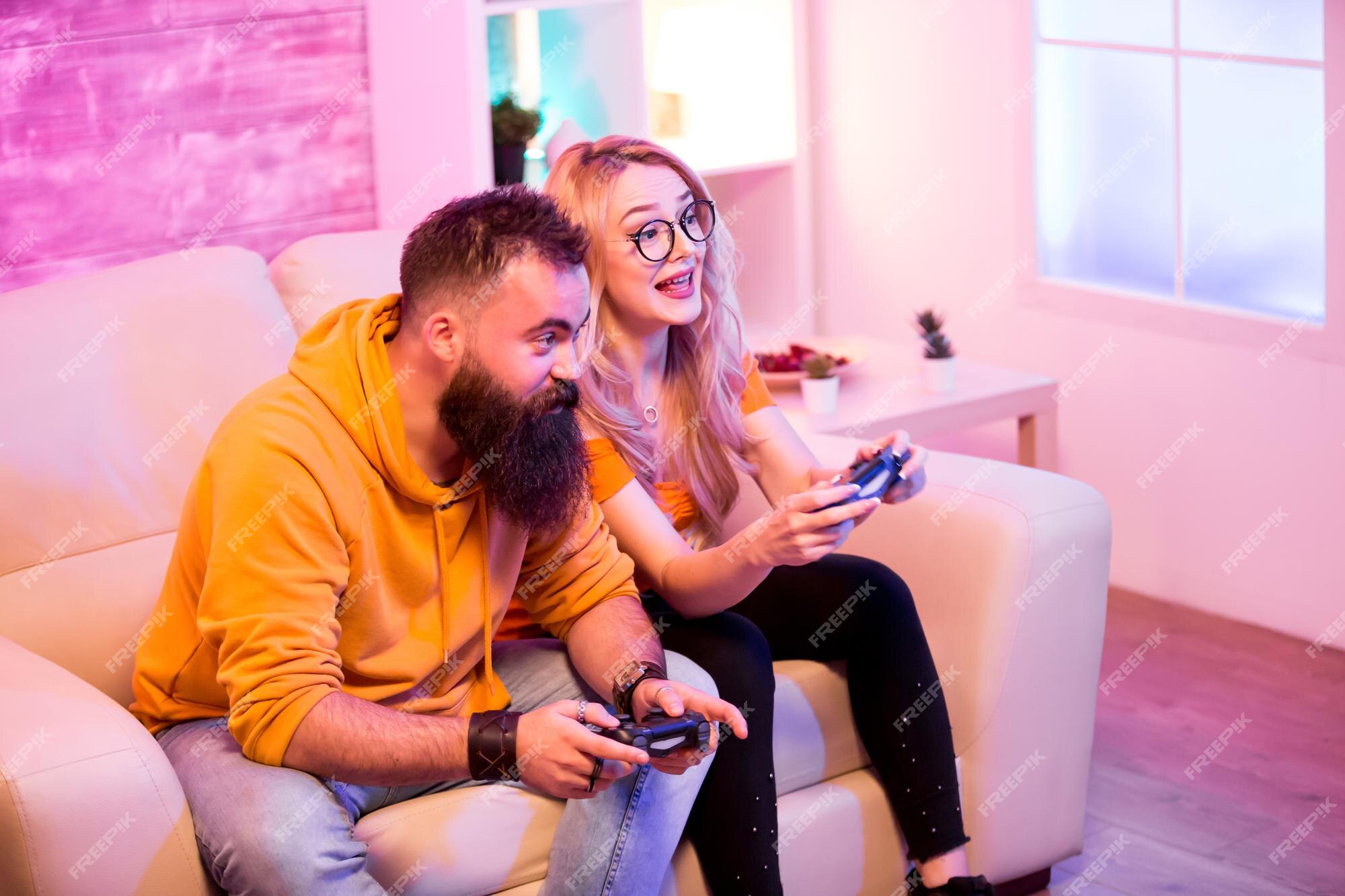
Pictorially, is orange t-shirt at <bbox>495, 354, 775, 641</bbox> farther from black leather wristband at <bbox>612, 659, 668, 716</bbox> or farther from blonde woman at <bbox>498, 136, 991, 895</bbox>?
black leather wristband at <bbox>612, 659, 668, 716</bbox>

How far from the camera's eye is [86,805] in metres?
1.32

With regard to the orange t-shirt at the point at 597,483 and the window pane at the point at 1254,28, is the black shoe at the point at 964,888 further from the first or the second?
the window pane at the point at 1254,28

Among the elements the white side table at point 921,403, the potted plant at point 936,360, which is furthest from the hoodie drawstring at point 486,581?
the potted plant at point 936,360

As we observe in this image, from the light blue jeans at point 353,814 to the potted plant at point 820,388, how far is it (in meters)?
0.87

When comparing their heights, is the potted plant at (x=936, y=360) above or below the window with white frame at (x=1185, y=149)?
below

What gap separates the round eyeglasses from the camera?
1.84m

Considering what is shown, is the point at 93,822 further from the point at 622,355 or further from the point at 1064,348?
the point at 1064,348

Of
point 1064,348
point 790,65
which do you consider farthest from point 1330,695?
point 790,65

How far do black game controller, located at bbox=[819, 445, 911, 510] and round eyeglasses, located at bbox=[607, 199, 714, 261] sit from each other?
14.9 inches

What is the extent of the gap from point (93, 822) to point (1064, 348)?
232cm

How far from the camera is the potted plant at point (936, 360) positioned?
8.48 ft

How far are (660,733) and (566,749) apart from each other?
93 mm

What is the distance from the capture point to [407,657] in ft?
5.11

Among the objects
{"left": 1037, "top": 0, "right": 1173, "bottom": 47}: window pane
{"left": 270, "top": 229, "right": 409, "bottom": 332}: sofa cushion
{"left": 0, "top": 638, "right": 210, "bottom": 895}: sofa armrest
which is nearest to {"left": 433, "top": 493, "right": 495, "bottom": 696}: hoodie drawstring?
{"left": 0, "top": 638, "right": 210, "bottom": 895}: sofa armrest
